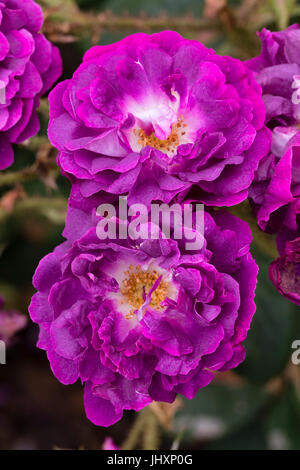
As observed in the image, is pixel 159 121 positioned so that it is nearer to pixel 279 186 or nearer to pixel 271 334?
pixel 279 186

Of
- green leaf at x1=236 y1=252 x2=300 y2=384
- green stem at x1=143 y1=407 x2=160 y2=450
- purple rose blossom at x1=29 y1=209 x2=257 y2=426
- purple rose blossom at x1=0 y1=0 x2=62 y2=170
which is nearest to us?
purple rose blossom at x1=29 y1=209 x2=257 y2=426

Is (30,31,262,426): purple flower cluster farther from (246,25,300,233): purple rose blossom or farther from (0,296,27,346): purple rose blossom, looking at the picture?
(0,296,27,346): purple rose blossom

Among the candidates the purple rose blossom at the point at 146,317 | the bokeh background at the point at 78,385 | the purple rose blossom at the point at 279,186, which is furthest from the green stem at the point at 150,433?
the purple rose blossom at the point at 279,186

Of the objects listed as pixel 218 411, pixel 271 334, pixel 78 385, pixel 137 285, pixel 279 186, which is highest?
pixel 279 186

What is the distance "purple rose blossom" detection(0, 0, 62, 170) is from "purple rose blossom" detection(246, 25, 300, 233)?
9.9 inches

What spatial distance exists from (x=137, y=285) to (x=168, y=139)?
160 mm

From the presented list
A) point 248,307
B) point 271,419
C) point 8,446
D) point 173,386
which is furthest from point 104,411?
point 8,446

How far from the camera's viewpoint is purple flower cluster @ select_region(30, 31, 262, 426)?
21.7 inches

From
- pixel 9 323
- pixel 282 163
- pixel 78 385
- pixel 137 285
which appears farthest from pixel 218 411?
pixel 282 163

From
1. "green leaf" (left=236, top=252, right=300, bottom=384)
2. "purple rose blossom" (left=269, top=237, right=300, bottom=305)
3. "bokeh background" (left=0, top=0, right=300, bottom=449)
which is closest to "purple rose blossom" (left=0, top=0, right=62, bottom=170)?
"bokeh background" (left=0, top=0, right=300, bottom=449)

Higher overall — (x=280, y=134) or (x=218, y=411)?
(x=280, y=134)

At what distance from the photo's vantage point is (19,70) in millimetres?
663

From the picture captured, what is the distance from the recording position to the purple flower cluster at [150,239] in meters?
0.55

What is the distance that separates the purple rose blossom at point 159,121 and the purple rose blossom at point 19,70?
0.09 meters
